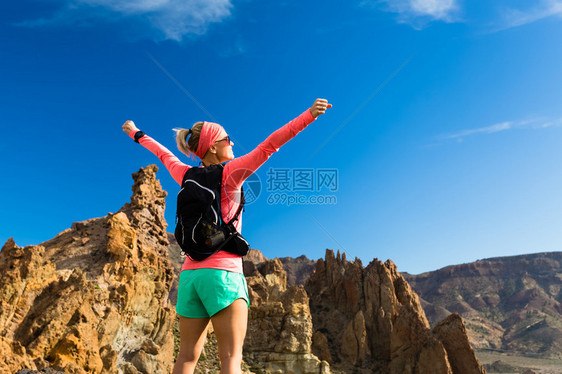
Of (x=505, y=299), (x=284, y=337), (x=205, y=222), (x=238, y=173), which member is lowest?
(x=205, y=222)

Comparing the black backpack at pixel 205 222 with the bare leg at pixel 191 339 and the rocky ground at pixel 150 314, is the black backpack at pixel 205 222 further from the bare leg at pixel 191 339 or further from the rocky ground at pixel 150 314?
the rocky ground at pixel 150 314

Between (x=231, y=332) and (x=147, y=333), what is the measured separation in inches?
681

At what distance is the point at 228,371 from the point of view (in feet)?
9.48

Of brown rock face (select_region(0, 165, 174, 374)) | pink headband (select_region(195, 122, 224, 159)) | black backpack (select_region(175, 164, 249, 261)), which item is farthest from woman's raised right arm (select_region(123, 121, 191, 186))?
brown rock face (select_region(0, 165, 174, 374))

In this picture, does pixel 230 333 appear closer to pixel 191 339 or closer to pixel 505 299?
pixel 191 339

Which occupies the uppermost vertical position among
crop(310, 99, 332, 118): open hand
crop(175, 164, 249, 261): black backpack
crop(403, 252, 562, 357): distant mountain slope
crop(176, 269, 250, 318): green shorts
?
crop(403, 252, 562, 357): distant mountain slope

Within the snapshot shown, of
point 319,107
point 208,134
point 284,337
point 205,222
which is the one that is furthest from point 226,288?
point 284,337

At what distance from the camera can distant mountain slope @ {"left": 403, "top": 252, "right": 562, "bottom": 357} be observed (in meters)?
114

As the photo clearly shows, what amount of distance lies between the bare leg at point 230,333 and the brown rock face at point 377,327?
47.1 m

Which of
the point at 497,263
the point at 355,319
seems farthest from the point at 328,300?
the point at 497,263

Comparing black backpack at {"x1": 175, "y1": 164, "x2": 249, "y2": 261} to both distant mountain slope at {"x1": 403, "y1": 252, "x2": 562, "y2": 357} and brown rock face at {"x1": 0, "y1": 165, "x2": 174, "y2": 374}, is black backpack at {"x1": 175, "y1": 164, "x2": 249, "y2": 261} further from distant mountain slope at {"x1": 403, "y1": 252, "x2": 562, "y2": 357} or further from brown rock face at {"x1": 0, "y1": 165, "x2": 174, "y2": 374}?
distant mountain slope at {"x1": 403, "y1": 252, "x2": 562, "y2": 357}

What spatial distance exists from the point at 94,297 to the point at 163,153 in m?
11.1

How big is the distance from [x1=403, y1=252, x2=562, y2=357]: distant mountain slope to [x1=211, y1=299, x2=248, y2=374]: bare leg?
119 meters

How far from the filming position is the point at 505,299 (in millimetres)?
146625
